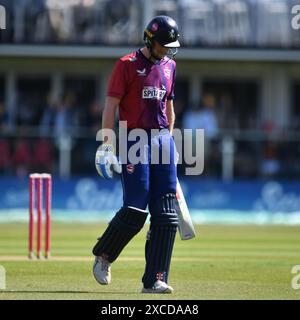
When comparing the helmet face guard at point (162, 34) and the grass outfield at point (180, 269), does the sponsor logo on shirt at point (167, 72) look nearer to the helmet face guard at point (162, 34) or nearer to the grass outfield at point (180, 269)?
the helmet face guard at point (162, 34)

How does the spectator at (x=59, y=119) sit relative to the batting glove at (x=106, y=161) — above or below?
below

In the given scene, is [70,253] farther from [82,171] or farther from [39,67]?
[39,67]

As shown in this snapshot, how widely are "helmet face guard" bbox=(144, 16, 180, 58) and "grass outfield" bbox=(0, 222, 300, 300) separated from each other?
86.4 inches

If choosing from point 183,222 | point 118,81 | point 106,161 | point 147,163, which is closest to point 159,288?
point 183,222

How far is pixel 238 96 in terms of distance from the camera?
31.6m

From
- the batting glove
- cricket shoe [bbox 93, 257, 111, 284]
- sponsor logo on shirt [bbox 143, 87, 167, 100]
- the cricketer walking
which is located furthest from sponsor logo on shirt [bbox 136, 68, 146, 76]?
cricket shoe [bbox 93, 257, 111, 284]

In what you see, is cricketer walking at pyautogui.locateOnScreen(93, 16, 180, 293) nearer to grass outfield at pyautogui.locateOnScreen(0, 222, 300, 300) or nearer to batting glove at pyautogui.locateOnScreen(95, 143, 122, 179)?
batting glove at pyautogui.locateOnScreen(95, 143, 122, 179)

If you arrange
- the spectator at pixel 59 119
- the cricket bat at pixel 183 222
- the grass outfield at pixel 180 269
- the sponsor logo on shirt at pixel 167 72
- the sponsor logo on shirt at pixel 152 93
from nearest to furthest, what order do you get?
the grass outfield at pixel 180 269 < the sponsor logo on shirt at pixel 152 93 < the sponsor logo on shirt at pixel 167 72 < the cricket bat at pixel 183 222 < the spectator at pixel 59 119

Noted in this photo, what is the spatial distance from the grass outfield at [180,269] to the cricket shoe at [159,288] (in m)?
0.09

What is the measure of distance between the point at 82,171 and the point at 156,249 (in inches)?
591

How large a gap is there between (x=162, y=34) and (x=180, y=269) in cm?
328

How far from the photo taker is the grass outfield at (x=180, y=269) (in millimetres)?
9336

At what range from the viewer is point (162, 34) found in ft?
30.8

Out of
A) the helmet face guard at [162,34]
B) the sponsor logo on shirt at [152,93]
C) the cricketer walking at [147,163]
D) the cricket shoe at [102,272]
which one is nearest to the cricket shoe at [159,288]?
the cricketer walking at [147,163]
